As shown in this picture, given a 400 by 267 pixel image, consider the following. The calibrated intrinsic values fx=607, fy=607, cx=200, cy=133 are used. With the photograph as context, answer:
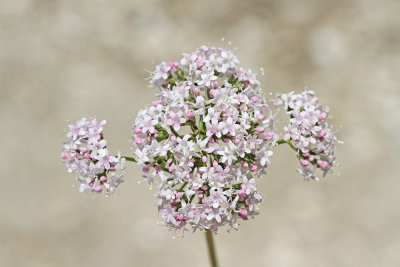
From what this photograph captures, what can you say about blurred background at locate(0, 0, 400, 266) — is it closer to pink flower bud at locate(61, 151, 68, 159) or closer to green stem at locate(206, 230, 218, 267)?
green stem at locate(206, 230, 218, 267)

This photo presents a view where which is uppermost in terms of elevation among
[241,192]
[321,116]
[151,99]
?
[151,99]

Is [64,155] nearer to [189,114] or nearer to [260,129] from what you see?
[189,114]

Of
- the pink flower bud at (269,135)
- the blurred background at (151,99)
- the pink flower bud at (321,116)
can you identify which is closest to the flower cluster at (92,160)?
the pink flower bud at (269,135)

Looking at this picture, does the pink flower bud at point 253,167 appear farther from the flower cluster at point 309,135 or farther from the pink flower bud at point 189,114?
the pink flower bud at point 189,114

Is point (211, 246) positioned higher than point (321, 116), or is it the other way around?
point (321, 116)

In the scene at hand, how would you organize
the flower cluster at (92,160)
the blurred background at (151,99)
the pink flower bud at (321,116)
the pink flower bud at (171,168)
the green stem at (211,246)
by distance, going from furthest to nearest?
the blurred background at (151,99) < the green stem at (211,246) < the pink flower bud at (321,116) < the flower cluster at (92,160) < the pink flower bud at (171,168)

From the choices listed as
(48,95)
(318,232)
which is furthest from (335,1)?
(48,95)

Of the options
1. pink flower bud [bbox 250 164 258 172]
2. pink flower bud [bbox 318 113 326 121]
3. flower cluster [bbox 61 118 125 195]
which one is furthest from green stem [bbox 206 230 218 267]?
pink flower bud [bbox 318 113 326 121]

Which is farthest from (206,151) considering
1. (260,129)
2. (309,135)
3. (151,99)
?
(151,99)
